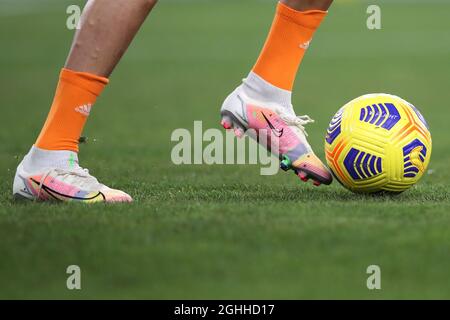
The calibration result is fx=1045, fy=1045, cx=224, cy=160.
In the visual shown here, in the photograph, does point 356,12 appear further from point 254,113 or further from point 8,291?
point 8,291

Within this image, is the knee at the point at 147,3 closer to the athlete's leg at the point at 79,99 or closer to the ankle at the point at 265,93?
the athlete's leg at the point at 79,99

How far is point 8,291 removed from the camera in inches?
141

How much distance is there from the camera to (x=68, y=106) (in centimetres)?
482

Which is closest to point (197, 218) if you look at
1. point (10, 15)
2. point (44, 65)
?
point (44, 65)

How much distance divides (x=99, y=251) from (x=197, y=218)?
23.3 inches

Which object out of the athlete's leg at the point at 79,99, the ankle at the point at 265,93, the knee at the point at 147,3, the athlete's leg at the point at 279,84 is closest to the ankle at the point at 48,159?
the athlete's leg at the point at 79,99

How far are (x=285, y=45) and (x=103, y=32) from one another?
103cm

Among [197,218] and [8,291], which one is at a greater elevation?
[197,218]

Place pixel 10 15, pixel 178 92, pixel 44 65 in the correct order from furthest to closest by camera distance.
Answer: pixel 10 15 < pixel 44 65 < pixel 178 92

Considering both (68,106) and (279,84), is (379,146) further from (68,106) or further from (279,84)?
(68,106)

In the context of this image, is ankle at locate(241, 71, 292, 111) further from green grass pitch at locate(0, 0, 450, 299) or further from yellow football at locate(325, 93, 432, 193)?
green grass pitch at locate(0, 0, 450, 299)

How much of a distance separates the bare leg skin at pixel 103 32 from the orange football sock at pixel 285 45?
0.79 meters

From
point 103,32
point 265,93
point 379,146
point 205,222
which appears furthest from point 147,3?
point 379,146

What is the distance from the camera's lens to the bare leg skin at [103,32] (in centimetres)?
478
